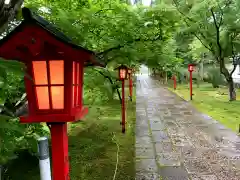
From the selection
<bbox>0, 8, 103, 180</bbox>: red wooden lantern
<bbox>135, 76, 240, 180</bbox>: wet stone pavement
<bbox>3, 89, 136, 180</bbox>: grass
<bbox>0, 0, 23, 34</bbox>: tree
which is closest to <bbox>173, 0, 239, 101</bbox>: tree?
<bbox>135, 76, 240, 180</bbox>: wet stone pavement

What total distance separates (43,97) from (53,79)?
7.7 inches

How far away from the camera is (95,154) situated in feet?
24.2

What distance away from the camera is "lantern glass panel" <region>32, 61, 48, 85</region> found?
2654 millimetres

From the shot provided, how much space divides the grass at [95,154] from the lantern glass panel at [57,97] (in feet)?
11.7

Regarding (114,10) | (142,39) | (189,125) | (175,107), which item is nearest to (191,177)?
(142,39)

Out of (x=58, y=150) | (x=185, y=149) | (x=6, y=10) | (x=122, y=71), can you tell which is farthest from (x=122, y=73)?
(x=58, y=150)

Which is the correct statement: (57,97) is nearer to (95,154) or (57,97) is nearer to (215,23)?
(95,154)

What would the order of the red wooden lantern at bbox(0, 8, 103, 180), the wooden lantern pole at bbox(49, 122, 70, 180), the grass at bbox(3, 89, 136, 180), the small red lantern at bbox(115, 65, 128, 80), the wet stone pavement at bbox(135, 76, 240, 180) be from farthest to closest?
the small red lantern at bbox(115, 65, 128, 80), the grass at bbox(3, 89, 136, 180), the wet stone pavement at bbox(135, 76, 240, 180), the wooden lantern pole at bbox(49, 122, 70, 180), the red wooden lantern at bbox(0, 8, 103, 180)

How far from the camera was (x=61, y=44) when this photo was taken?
2.51 metres

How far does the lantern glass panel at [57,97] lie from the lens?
2705 mm

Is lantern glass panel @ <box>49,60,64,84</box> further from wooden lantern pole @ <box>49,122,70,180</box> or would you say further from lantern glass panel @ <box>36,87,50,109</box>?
wooden lantern pole @ <box>49,122,70,180</box>

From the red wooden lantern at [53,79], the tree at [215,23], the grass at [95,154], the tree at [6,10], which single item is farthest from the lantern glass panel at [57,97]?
the tree at [215,23]

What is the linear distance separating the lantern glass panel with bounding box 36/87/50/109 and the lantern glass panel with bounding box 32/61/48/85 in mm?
59

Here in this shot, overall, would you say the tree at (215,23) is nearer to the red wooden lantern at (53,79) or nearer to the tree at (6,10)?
the tree at (6,10)
